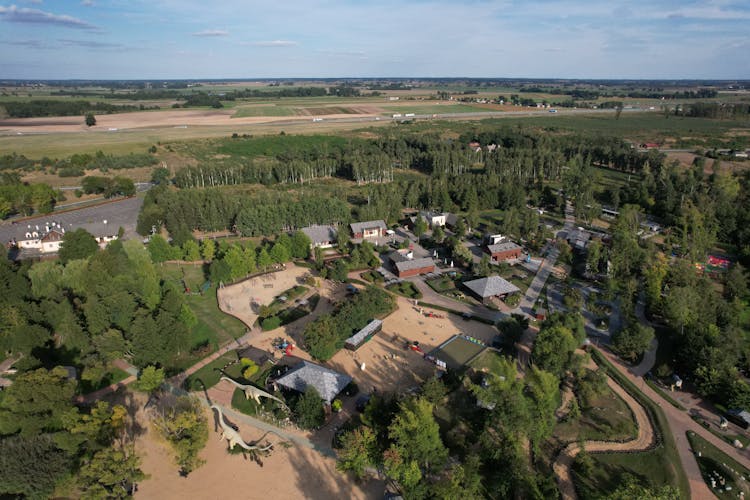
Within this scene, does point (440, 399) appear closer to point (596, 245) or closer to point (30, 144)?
point (596, 245)

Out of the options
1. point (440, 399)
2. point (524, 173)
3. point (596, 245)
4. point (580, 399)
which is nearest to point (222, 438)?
point (440, 399)

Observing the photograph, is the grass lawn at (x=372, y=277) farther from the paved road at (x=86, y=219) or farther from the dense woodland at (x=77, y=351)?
the paved road at (x=86, y=219)

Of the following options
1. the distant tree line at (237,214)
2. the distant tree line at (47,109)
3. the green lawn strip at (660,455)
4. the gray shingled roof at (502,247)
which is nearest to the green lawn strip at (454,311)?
the green lawn strip at (660,455)

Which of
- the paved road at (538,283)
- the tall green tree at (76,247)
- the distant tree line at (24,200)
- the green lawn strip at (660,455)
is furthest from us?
the distant tree line at (24,200)

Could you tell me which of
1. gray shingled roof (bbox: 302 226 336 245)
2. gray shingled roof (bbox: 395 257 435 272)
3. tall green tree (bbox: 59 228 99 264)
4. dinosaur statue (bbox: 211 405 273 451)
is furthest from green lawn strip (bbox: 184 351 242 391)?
tall green tree (bbox: 59 228 99 264)

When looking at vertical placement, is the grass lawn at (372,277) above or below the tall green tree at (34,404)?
below

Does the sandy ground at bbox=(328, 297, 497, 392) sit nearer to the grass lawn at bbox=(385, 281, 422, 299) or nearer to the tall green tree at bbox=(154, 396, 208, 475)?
the grass lawn at bbox=(385, 281, 422, 299)
